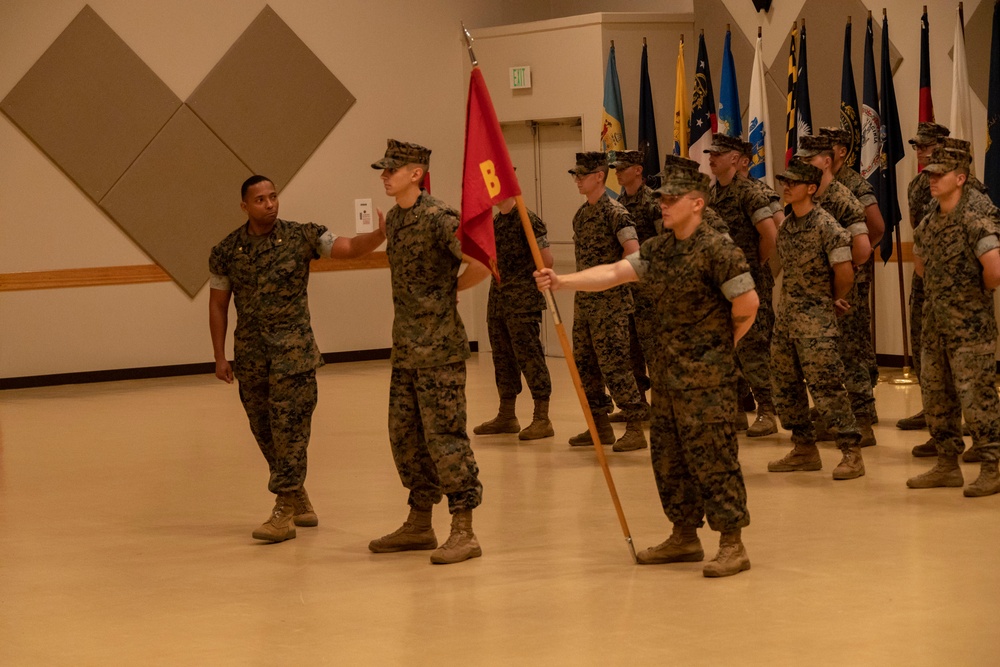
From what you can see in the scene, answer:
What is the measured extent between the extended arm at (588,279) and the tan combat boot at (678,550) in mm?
1014

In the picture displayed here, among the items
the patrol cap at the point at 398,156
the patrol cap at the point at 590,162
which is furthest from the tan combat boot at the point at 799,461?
the patrol cap at the point at 398,156

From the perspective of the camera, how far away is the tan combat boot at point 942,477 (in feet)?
20.6

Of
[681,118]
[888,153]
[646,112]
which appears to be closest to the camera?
[888,153]

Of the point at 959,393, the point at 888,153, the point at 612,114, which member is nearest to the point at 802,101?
the point at 888,153

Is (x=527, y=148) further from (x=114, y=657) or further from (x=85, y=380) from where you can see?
(x=114, y=657)

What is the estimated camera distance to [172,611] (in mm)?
4828

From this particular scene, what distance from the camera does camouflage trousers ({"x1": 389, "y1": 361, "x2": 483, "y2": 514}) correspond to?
5.27m

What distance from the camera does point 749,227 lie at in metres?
7.64

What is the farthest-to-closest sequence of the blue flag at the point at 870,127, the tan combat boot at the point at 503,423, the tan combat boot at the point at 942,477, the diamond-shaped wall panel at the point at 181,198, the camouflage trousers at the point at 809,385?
1. the diamond-shaped wall panel at the point at 181,198
2. the blue flag at the point at 870,127
3. the tan combat boot at the point at 503,423
4. the camouflage trousers at the point at 809,385
5. the tan combat boot at the point at 942,477

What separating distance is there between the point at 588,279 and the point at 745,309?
22.6 inches

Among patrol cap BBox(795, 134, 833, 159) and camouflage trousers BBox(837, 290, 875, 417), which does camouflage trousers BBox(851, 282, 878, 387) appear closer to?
camouflage trousers BBox(837, 290, 875, 417)

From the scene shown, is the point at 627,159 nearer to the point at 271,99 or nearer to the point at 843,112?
the point at 843,112

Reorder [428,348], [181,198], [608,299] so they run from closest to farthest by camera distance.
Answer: [428,348]
[608,299]
[181,198]

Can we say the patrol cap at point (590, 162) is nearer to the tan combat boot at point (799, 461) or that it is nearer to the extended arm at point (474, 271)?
the tan combat boot at point (799, 461)
